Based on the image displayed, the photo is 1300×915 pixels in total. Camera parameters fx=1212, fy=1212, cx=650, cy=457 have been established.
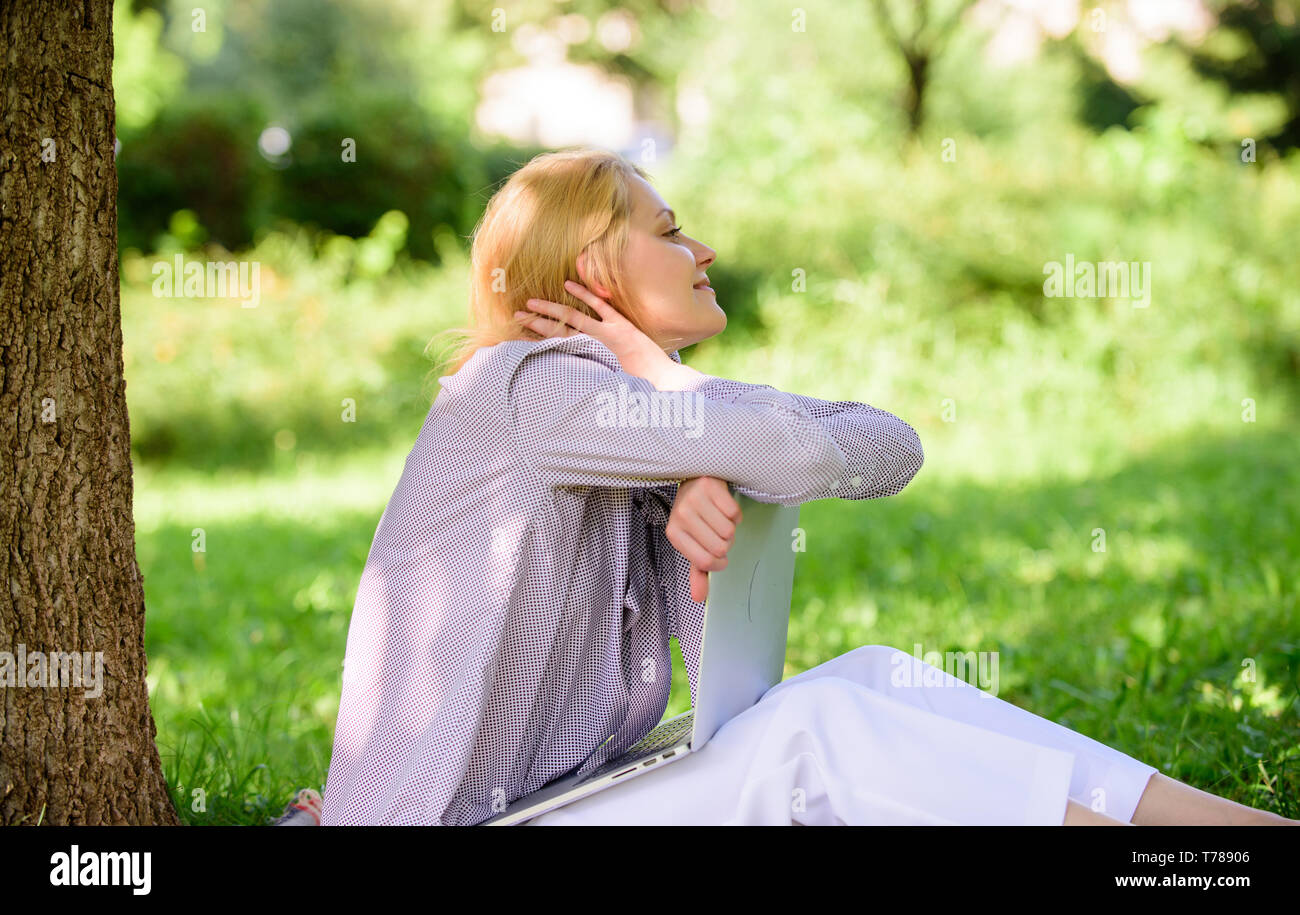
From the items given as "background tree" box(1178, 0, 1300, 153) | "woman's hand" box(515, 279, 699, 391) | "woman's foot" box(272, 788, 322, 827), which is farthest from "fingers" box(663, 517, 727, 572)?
"background tree" box(1178, 0, 1300, 153)

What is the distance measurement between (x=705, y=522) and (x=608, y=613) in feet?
1.10

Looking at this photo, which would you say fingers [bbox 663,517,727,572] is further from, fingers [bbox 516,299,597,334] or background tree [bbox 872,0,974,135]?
background tree [bbox 872,0,974,135]

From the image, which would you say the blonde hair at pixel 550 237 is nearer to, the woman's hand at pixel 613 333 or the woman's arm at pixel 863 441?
the woman's hand at pixel 613 333

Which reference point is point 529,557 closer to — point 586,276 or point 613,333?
point 613,333

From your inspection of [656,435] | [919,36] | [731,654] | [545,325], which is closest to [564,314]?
[545,325]

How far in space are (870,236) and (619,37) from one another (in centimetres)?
1817

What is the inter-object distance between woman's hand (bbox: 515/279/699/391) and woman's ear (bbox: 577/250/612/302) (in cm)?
2

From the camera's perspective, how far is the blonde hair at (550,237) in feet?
7.47

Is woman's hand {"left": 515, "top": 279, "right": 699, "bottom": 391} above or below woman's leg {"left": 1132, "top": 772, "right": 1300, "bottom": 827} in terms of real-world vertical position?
above

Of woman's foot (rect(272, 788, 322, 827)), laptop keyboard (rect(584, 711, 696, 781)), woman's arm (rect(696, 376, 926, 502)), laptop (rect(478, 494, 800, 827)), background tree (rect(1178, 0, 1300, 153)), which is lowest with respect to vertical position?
woman's foot (rect(272, 788, 322, 827))

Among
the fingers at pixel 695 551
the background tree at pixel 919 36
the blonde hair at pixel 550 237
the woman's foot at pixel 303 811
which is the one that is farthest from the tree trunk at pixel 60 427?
the background tree at pixel 919 36

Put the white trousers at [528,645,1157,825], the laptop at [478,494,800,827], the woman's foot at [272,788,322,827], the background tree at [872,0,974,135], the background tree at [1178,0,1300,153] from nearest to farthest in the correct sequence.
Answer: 1. the white trousers at [528,645,1157,825]
2. the laptop at [478,494,800,827]
3. the woman's foot at [272,788,322,827]
4. the background tree at [1178,0,1300,153]
5. the background tree at [872,0,974,135]

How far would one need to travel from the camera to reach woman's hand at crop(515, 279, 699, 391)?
221 centimetres

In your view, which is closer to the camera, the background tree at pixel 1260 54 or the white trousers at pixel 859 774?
the white trousers at pixel 859 774
